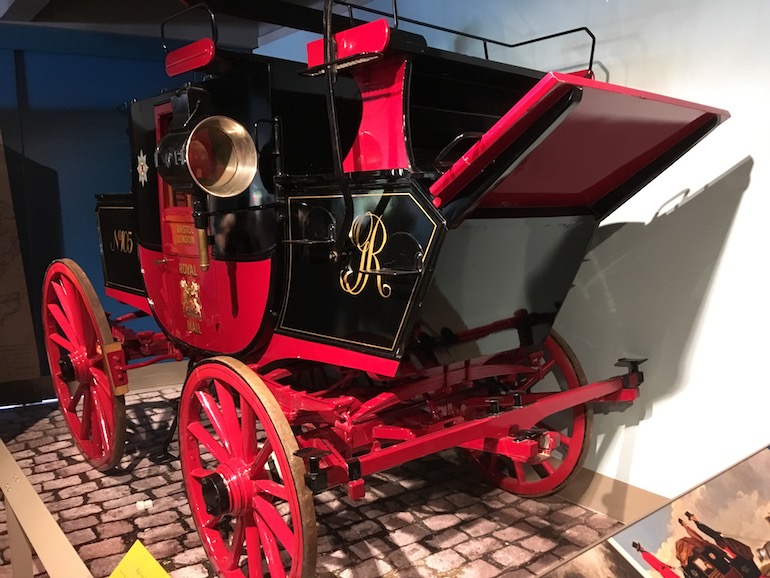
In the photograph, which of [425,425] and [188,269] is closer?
[425,425]

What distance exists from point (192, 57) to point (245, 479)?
4.27 feet

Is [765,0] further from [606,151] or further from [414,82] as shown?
[414,82]

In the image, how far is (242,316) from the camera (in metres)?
2.30

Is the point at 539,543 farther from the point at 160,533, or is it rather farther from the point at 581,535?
the point at 160,533

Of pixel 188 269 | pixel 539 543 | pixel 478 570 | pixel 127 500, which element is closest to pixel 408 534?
pixel 478 570

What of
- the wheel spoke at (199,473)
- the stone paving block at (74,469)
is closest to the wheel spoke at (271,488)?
the wheel spoke at (199,473)

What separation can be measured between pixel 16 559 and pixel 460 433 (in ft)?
3.91

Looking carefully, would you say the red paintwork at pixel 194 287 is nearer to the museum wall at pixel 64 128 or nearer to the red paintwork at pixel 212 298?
the red paintwork at pixel 212 298

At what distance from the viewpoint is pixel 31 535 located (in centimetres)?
148

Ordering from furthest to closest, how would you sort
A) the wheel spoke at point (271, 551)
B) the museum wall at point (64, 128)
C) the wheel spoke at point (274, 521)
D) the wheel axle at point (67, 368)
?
the museum wall at point (64, 128)
the wheel axle at point (67, 368)
the wheel spoke at point (271, 551)
the wheel spoke at point (274, 521)

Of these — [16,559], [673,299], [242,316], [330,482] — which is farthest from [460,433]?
[16,559]

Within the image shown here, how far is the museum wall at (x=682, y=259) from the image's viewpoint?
7.20 ft

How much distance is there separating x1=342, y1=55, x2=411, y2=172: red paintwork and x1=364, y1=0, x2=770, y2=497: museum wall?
1122mm

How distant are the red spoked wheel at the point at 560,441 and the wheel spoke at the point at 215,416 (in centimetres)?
112
